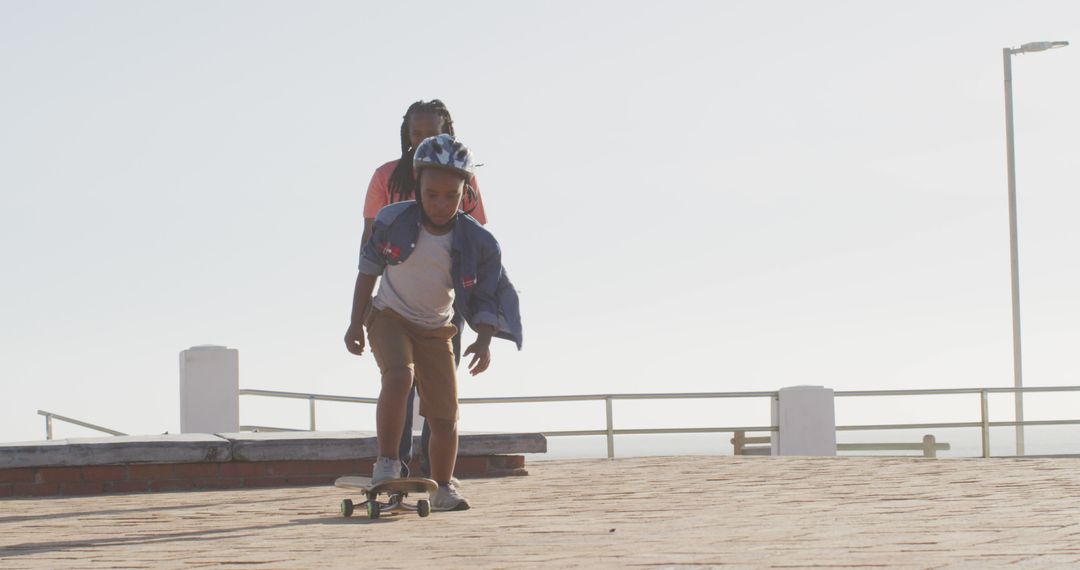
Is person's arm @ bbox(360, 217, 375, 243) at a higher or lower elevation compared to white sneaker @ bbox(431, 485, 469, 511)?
higher

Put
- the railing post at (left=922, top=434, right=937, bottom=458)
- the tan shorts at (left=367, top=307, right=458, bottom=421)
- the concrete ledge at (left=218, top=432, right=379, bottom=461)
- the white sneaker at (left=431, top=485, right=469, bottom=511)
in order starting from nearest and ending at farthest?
1. the tan shorts at (left=367, top=307, right=458, bottom=421)
2. the white sneaker at (left=431, top=485, right=469, bottom=511)
3. the concrete ledge at (left=218, top=432, right=379, bottom=461)
4. the railing post at (left=922, top=434, right=937, bottom=458)

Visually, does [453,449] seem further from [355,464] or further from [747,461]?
[747,461]

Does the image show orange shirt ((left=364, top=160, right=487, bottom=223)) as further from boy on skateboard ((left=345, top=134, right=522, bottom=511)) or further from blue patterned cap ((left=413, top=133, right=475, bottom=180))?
blue patterned cap ((left=413, top=133, right=475, bottom=180))

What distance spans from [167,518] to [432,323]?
1.43 metres

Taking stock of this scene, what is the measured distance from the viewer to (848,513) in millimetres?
6152

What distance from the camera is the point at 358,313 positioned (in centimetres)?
662

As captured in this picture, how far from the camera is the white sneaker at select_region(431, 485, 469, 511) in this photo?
6645mm

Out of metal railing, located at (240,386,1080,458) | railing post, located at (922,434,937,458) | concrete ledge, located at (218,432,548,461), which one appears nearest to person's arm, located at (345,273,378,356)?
concrete ledge, located at (218,432,548,461)

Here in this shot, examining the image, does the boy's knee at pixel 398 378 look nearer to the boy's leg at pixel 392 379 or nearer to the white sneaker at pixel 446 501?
the boy's leg at pixel 392 379

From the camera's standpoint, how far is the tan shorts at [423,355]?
6.53m

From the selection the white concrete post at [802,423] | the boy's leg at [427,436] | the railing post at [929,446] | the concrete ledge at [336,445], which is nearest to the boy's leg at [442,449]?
the boy's leg at [427,436]

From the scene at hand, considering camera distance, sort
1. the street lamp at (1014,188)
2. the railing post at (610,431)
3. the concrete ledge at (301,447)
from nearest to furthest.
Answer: the concrete ledge at (301,447), the railing post at (610,431), the street lamp at (1014,188)

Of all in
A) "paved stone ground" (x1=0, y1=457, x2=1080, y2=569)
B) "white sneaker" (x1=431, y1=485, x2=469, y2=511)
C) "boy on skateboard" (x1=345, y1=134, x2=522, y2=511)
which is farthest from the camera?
"white sneaker" (x1=431, y1=485, x2=469, y2=511)

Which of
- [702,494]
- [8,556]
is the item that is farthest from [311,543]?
[702,494]
